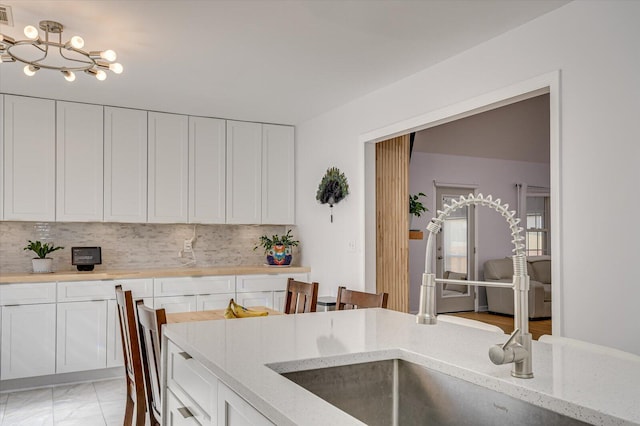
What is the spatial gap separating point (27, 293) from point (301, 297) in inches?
106

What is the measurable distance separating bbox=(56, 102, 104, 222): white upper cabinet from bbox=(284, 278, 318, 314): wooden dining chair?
260cm

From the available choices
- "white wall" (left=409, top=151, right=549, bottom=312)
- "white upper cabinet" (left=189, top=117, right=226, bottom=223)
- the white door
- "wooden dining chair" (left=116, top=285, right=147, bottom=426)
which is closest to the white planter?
"white upper cabinet" (left=189, top=117, right=226, bottom=223)

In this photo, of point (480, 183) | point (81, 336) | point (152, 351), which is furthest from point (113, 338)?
point (480, 183)

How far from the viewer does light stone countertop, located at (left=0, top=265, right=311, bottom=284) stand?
459 cm

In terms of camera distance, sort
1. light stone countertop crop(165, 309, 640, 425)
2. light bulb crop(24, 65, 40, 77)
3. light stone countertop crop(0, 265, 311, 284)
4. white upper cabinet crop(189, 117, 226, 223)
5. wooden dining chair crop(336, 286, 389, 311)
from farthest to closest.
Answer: white upper cabinet crop(189, 117, 226, 223)
light stone countertop crop(0, 265, 311, 284)
light bulb crop(24, 65, 40, 77)
wooden dining chair crop(336, 286, 389, 311)
light stone countertop crop(165, 309, 640, 425)

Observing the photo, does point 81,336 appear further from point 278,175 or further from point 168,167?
point 278,175

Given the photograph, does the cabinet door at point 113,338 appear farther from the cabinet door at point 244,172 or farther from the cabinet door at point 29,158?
the cabinet door at point 244,172

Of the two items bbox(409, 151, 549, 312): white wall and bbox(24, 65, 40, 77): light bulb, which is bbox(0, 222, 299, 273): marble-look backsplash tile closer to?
bbox(24, 65, 40, 77): light bulb

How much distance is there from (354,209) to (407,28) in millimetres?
2073

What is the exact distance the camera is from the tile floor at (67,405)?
3.79m

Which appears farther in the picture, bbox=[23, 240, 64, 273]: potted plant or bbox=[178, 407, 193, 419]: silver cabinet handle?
bbox=[23, 240, 64, 273]: potted plant

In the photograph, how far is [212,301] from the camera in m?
5.39

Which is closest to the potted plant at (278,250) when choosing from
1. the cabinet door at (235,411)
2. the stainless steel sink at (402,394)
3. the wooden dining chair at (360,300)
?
the wooden dining chair at (360,300)

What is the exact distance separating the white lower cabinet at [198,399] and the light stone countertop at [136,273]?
10.4 ft
